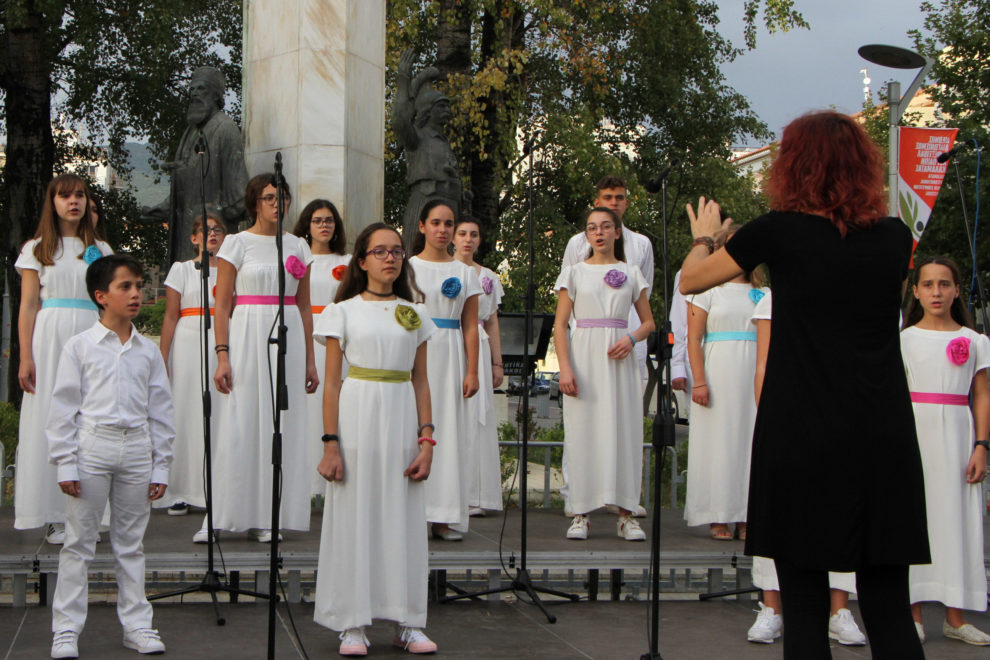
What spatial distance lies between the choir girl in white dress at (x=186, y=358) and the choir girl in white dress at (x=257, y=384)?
0.86 meters

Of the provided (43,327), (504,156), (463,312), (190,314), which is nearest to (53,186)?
(43,327)

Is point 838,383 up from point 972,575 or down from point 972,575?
up

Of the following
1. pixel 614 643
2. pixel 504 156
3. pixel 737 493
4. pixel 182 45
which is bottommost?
pixel 614 643

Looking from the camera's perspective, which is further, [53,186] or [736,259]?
[53,186]

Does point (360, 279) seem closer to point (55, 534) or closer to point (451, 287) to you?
point (451, 287)

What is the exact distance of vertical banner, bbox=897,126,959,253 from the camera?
12945 millimetres

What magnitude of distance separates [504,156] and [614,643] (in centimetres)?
1509

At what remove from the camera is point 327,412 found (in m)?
5.23

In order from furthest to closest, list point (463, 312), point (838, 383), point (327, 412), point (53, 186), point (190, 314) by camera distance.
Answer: point (190, 314), point (463, 312), point (53, 186), point (327, 412), point (838, 383)

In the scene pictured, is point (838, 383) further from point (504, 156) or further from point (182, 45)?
point (182, 45)

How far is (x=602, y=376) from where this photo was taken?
7.51 meters

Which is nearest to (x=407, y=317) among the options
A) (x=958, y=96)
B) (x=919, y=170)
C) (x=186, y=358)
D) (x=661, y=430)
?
(x=661, y=430)

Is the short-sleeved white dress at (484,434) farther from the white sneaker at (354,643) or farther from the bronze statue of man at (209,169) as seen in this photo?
the white sneaker at (354,643)

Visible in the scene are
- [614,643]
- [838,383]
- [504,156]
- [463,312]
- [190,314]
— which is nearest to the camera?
[838,383]
